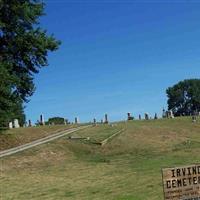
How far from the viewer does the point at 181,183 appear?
10719 millimetres

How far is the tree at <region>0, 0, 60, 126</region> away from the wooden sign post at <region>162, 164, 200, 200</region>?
28.4 m

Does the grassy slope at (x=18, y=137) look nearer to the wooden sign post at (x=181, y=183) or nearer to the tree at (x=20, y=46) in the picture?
the tree at (x=20, y=46)

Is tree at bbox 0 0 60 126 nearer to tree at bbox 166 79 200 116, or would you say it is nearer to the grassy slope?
the grassy slope

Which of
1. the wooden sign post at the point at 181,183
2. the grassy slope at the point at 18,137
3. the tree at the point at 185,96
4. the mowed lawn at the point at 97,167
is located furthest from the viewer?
the tree at the point at 185,96

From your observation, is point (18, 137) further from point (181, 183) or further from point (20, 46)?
point (181, 183)

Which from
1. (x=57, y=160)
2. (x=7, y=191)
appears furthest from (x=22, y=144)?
(x=7, y=191)

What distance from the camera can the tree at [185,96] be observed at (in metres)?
146

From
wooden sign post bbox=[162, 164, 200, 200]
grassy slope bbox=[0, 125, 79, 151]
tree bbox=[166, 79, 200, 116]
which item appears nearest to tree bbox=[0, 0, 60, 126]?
grassy slope bbox=[0, 125, 79, 151]

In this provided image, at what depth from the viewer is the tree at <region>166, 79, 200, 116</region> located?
14625 centimetres

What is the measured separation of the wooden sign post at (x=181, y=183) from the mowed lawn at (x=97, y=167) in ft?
18.4

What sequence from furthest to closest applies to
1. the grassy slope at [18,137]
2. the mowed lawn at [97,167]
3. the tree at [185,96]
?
the tree at [185,96] < the grassy slope at [18,137] < the mowed lawn at [97,167]

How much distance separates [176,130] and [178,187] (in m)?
37.9

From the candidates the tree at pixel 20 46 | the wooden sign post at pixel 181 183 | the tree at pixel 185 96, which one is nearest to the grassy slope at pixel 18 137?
the tree at pixel 20 46

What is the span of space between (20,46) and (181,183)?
31196 millimetres
